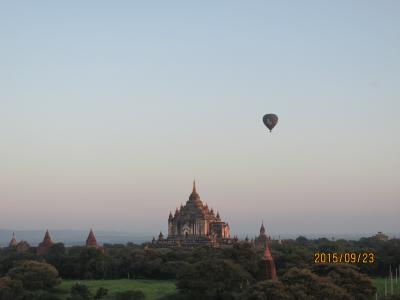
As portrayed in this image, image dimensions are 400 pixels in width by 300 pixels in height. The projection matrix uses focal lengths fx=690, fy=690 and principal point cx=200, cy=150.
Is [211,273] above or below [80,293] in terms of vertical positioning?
above

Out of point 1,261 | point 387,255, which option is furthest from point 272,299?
point 1,261

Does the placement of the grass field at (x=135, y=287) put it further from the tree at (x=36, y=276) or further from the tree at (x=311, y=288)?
the tree at (x=311, y=288)

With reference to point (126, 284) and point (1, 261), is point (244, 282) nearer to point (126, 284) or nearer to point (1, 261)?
point (126, 284)

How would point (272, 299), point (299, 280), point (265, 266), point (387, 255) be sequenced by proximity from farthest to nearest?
1. point (387, 255)
2. point (265, 266)
3. point (299, 280)
4. point (272, 299)

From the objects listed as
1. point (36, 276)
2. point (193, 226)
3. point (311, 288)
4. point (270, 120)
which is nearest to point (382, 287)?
point (311, 288)

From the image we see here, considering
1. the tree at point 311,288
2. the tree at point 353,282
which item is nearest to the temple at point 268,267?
the tree at point 353,282

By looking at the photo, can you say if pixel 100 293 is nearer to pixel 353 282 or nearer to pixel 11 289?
pixel 11 289
